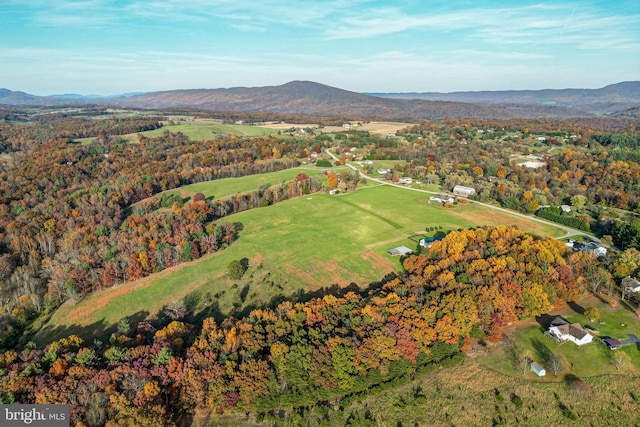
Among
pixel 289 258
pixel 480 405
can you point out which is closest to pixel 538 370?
pixel 480 405

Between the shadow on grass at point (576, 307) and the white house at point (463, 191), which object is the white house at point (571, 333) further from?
the white house at point (463, 191)

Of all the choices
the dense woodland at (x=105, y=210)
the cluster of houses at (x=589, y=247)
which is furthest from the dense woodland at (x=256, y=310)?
the cluster of houses at (x=589, y=247)

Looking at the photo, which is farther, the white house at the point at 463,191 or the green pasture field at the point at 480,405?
the white house at the point at 463,191

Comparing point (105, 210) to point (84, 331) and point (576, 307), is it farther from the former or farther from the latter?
point (576, 307)

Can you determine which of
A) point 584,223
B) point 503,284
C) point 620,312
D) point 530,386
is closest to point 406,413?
point 530,386

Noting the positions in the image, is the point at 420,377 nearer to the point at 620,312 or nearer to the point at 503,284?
the point at 503,284
